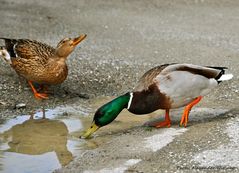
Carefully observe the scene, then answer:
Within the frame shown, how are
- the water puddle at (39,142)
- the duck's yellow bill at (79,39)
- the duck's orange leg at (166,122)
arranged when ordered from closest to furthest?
the water puddle at (39,142)
the duck's orange leg at (166,122)
the duck's yellow bill at (79,39)

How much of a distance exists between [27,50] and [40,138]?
180 centimetres

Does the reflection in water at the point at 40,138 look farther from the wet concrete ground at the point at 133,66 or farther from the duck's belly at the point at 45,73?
the duck's belly at the point at 45,73

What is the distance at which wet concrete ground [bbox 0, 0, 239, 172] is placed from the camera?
6030 mm

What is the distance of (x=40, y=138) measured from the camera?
7.05m

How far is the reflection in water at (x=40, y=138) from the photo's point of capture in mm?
6672

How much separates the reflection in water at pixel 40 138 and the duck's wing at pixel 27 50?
112 centimetres

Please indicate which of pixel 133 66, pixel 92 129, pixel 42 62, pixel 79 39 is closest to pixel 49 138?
pixel 92 129

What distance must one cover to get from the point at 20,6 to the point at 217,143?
330 inches

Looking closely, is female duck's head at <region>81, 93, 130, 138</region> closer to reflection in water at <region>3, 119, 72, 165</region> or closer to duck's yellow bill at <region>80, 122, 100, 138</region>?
duck's yellow bill at <region>80, 122, 100, 138</region>

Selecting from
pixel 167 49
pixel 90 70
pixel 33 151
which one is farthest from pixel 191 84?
pixel 167 49

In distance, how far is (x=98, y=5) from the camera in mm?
13883

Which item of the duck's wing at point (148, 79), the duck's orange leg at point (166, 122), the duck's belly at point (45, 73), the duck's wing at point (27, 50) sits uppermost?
the duck's wing at point (148, 79)

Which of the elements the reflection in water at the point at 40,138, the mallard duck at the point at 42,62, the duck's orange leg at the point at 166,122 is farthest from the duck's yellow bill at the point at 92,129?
the mallard duck at the point at 42,62

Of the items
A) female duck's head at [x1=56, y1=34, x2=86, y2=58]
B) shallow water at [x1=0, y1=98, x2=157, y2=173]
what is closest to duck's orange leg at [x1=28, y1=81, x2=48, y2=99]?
shallow water at [x1=0, y1=98, x2=157, y2=173]
